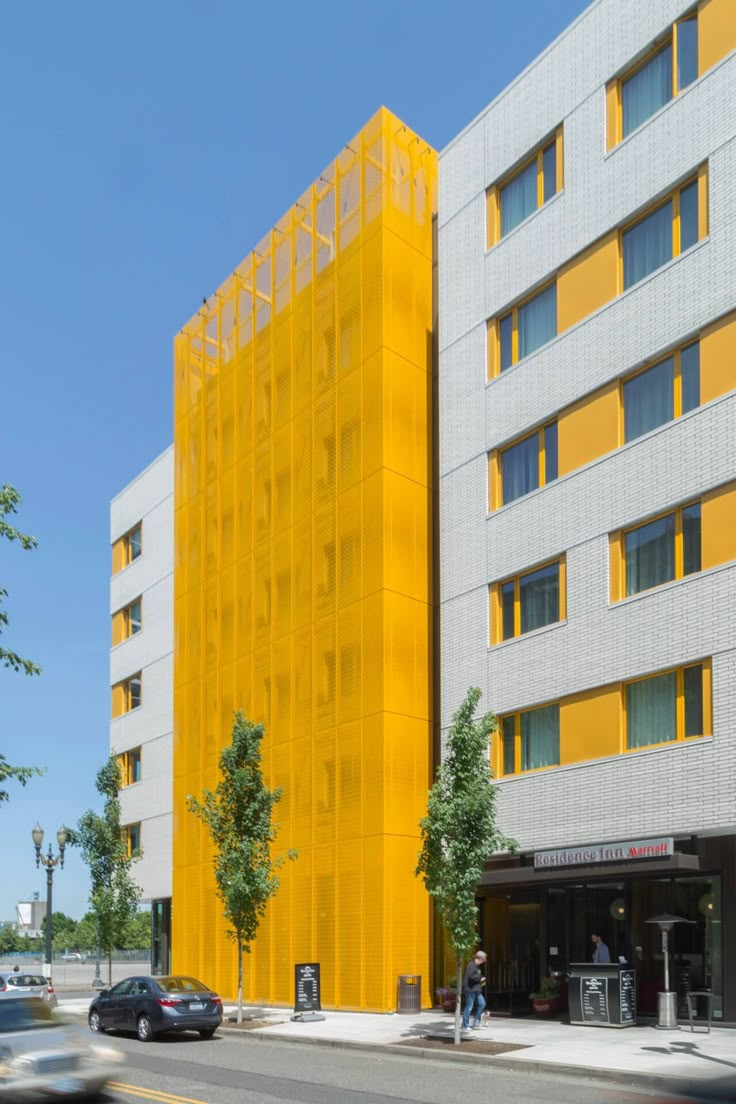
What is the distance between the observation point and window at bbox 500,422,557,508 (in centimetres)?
3241

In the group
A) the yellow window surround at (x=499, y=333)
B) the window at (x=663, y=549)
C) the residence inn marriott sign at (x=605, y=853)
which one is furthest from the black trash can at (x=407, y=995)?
the yellow window surround at (x=499, y=333)

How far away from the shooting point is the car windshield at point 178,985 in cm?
2830

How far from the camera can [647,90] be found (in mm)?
30391

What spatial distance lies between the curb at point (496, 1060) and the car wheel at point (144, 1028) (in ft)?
8.25

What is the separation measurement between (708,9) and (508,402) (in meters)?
10.1

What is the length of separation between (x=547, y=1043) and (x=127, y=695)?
1405 inches

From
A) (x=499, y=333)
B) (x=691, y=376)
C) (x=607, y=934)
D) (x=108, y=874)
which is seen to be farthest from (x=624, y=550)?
(x=108, y=874)

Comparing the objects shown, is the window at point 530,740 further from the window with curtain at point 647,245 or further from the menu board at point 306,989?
the window with curtain at point 647,245

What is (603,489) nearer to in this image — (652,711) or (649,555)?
(649,555)

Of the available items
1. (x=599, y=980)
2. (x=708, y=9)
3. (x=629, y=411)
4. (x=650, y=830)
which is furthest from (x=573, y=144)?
(x=599, y=980)

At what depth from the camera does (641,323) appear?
29.5 meters

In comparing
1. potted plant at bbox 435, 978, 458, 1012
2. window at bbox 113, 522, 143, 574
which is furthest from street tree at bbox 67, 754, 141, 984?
potted plant at bbox 435, 978, 458, 1012

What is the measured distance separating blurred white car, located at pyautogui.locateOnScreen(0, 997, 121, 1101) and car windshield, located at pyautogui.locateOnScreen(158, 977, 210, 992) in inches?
481

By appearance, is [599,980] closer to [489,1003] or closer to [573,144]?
[489,1003]
